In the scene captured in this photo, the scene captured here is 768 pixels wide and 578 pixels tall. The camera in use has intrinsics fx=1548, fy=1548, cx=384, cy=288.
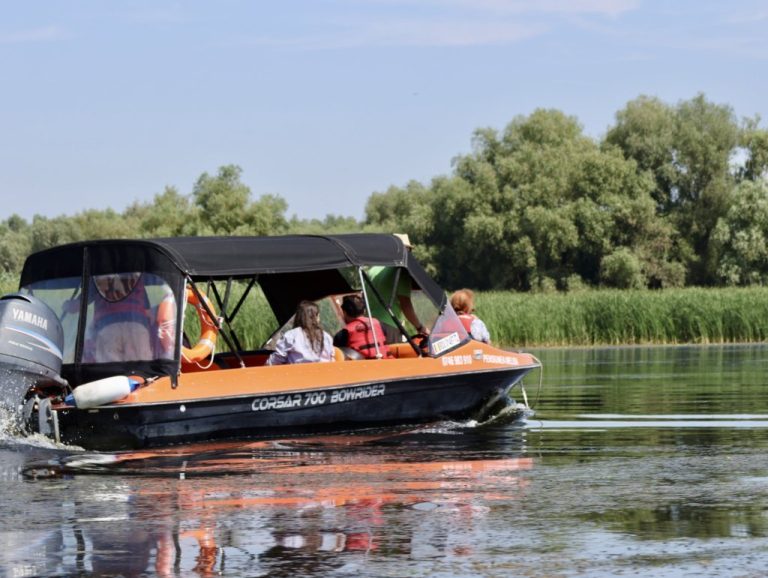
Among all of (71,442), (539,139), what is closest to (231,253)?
(71,442)

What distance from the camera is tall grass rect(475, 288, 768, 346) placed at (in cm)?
3900

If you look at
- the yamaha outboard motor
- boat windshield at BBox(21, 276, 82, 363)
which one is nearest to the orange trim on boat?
the yamaha outboard motor

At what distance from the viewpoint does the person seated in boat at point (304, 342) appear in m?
14.8

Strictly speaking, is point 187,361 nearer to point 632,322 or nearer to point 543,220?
point 632,322

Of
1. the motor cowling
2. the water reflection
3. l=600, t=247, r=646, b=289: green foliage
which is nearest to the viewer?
the water reflection

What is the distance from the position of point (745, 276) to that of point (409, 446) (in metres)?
59.8

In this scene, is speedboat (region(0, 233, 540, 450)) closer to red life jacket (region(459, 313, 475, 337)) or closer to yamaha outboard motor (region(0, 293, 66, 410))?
yamaha outboard motor (region(0, 293, 66, 410))

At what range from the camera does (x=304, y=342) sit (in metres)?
14.8

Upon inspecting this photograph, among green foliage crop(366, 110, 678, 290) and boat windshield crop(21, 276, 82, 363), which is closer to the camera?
boat windshield crop(21, 276, 82, 363)

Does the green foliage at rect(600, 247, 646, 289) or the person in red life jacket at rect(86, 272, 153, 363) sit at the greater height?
the green foliage at rect(600, 247, 646, 289)

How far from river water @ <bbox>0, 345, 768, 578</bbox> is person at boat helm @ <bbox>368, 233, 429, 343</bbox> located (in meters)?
1.43

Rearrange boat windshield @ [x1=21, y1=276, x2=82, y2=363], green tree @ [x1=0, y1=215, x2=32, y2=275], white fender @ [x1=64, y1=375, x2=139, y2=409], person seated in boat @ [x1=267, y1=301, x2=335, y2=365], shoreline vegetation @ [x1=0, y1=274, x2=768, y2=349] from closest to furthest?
white fender @ [x1=64, y1=375, x2=139, y2=409], boat windshield @ [x1=21, y1=276, x2=82, y2=363], person seated in boat @ [x1=267, y1=301, x2=335, y2=365], shoreline vegetation @ [x1=0, y1=274, x2=768, y2=349], green tree @ [x1=0, y1=215, x2=32, y2=275]

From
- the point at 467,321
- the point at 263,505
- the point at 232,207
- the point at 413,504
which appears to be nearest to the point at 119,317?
the point at 263,505

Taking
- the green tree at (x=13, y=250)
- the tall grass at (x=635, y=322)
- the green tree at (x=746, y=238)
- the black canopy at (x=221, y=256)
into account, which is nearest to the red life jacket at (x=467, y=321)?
the black canopy at (x=221, y=256)
